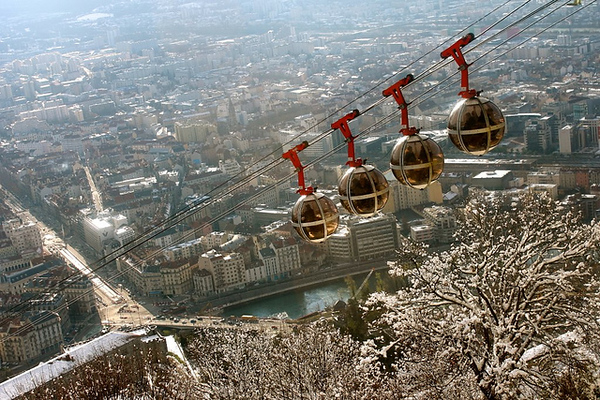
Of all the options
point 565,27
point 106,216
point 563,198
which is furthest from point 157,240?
point 565,27

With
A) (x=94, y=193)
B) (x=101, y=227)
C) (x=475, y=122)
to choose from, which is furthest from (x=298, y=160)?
(x=94, y=193)

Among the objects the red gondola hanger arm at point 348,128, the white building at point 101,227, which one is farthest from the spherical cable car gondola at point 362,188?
the white building at point 101,227

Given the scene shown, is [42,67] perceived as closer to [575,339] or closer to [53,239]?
[53,239]

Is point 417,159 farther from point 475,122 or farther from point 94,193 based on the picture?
point 94,193

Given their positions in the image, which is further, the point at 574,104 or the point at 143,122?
the point at 143,122

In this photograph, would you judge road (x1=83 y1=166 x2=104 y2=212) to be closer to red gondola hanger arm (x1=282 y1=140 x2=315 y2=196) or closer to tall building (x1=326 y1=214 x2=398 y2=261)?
tall building (x1=326 y1=214 x2=398 y2=261)

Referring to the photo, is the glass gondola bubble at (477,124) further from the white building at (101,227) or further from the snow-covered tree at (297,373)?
the white building at (101,227)
